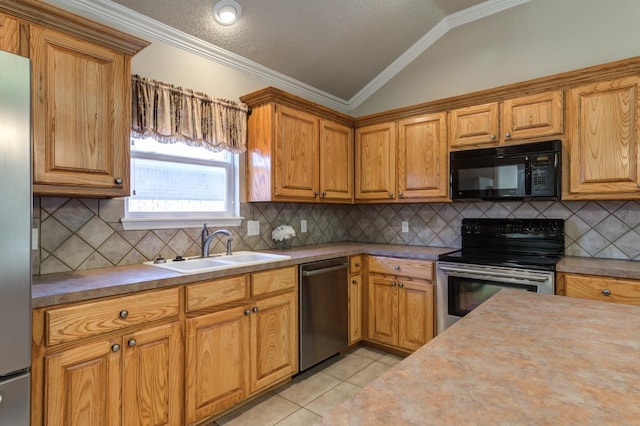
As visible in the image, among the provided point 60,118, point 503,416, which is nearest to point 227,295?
point 60,118

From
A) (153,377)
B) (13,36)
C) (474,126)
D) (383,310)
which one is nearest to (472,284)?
(383,310)

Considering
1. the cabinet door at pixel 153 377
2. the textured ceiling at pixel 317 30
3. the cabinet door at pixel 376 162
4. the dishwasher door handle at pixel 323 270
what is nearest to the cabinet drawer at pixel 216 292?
the cabinet door at pixel 153 377

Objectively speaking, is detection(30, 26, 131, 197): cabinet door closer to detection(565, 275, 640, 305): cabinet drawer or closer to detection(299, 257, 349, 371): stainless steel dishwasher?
detection(299, 257, 349, 371): stainless steel dishwasher

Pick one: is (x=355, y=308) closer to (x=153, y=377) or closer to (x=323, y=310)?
(x=323, y=310)

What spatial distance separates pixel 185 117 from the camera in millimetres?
2436

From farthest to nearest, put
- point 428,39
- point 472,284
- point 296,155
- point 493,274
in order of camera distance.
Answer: point 428,39, point 296,155, point 472,284, point 493,274

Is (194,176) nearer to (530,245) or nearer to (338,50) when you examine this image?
(338,50)

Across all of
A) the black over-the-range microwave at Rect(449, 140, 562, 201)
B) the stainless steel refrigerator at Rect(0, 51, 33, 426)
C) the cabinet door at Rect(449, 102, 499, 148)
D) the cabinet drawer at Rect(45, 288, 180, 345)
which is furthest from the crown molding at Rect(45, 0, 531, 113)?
the cabinet drawer at Rect(45, 288, 180, 345)

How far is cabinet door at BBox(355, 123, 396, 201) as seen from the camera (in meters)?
3.26

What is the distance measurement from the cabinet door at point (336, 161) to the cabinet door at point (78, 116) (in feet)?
5.55

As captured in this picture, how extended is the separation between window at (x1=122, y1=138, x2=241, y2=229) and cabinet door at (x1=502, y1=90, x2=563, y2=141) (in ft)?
7.13

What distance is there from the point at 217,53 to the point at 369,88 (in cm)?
169

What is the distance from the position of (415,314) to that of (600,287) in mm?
1231

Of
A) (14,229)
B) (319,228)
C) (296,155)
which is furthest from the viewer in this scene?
(319,228)
